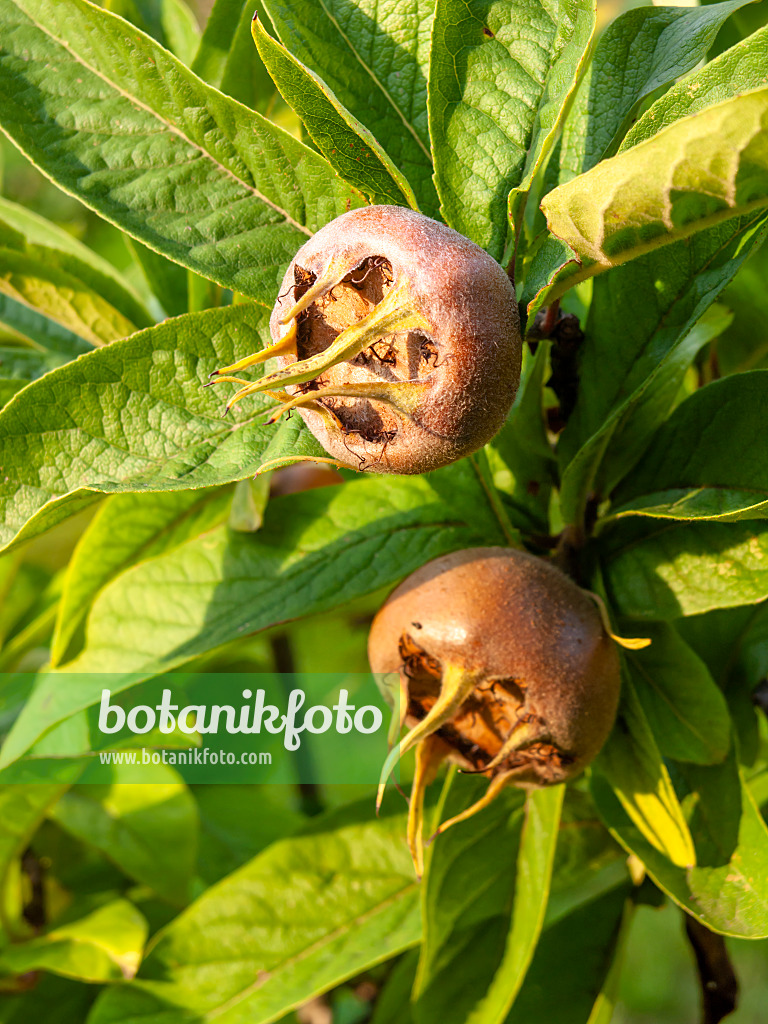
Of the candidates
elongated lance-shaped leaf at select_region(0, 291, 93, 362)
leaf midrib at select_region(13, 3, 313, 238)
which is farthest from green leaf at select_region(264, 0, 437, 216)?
elongated lance-shaped leaf at select_region(0, 291, 93, 362)

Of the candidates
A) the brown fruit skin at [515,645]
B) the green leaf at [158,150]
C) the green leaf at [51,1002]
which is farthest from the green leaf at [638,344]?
the green leaf at [51,1002]

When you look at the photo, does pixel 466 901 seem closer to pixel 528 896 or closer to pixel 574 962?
pixel 528 896

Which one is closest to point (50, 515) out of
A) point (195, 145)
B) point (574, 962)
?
point (195, 145)

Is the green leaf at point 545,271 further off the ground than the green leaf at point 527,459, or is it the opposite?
the green leaf at point 545,271

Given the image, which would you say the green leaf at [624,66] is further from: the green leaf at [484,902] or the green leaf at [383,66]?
the green leaf at [484,902]

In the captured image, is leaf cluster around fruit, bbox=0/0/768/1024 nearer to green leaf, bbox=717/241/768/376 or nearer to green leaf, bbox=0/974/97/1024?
green leaf, bbox=717/241/768/376

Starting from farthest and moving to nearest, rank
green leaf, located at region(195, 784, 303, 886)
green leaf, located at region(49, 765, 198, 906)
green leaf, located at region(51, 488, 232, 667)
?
green leaf, located at region(195, 784, 303, 886) < green leaf, located at region(49, 765, 198, 906) < green leaf, located at region(51, 488, 232, 667)
